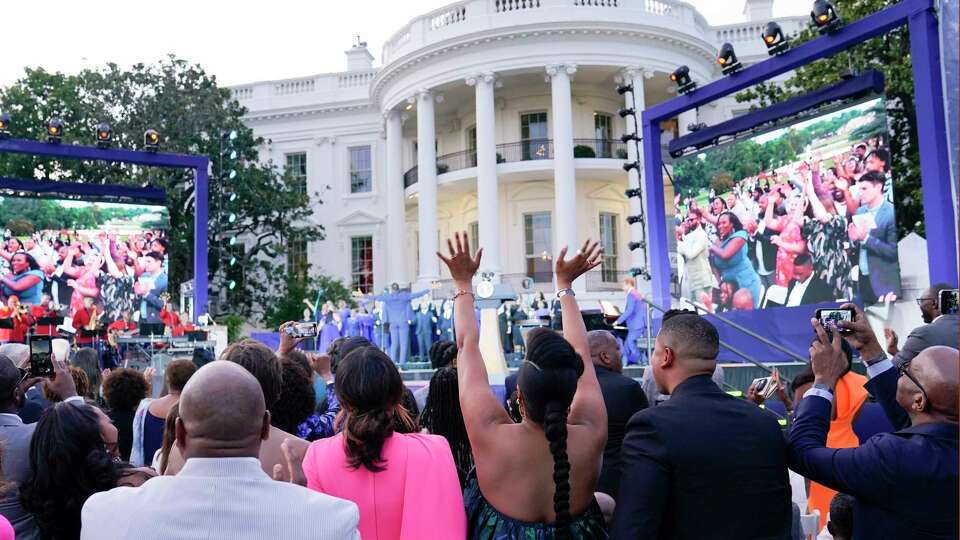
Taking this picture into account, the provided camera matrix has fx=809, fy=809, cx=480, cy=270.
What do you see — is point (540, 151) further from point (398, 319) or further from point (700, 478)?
point (700, 478)

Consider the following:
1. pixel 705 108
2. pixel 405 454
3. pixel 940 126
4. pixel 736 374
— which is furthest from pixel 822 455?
pixel 705 108

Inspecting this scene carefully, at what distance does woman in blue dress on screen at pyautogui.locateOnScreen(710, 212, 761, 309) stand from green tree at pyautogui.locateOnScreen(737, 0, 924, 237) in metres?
3.38

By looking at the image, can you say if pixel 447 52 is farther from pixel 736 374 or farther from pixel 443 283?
pixel 736 374

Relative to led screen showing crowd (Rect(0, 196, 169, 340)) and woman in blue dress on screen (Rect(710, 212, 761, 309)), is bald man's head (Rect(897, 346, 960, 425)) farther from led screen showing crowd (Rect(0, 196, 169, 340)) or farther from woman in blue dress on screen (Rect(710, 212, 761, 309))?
led screen showing crowd (Rect(0, 196, 169, 340))

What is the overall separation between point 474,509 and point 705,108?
27.8 m

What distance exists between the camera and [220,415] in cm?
194

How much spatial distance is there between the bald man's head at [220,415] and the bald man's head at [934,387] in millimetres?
1998

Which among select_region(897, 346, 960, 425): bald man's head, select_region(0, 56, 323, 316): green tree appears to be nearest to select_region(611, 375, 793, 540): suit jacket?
select_region(897, 346, 960, 425): bald man's head

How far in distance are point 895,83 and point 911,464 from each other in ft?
55.4

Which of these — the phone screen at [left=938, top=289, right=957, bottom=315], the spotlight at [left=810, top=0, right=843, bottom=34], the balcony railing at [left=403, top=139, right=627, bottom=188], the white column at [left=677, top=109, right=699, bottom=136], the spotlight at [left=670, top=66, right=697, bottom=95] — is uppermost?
the white column at [left=677, top=109, right=699, bottom=136]

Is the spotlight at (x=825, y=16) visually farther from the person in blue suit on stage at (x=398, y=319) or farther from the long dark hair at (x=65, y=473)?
the long dark hair at (x=65, y=473)

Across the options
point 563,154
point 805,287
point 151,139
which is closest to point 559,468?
point 805,287

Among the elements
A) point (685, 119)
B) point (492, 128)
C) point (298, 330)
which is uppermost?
point (685, 119)

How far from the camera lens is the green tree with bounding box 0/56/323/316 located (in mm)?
26234
